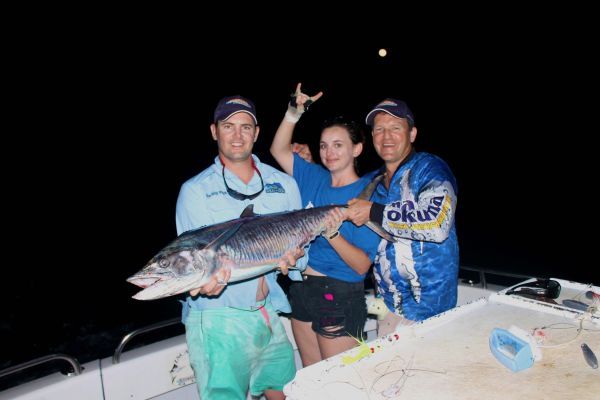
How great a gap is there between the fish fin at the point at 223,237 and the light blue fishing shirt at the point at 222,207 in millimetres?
170

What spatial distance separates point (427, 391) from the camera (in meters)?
1.49

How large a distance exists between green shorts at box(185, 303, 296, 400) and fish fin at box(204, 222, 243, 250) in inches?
18.2

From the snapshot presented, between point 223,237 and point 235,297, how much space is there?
46cm

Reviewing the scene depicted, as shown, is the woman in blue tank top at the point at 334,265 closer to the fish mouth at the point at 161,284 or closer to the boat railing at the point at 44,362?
the fish mouth at the point at 161,284

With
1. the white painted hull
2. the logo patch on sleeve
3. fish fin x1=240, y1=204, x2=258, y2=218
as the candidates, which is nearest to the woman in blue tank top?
the logo patch on sleeve

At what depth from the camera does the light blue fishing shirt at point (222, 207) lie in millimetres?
2691

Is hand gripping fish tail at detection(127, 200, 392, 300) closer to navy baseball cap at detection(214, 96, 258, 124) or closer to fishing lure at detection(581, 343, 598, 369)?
navy baseball cap at detection(214, 96, 258, 124)

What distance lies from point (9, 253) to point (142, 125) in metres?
61.5

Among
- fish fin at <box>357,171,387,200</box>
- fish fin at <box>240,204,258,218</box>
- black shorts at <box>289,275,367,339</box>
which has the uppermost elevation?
fish fin at <box>357,171,387,200</box>

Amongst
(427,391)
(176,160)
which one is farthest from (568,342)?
(176,160)

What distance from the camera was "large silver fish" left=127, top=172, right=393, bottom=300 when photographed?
243cm

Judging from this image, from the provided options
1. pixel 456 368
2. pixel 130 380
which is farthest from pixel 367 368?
pixel 130 380

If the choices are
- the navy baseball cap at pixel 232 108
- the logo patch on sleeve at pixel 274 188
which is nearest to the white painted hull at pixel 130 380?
the logo patch on sleeve at pixel 274 188

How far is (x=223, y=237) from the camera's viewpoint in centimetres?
263
